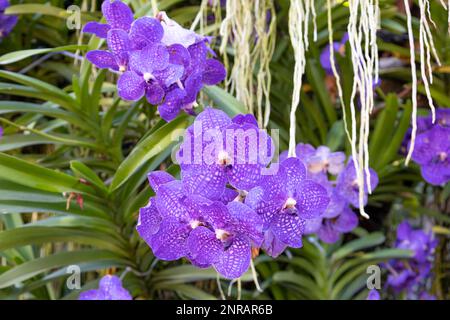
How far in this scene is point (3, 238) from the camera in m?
0.94

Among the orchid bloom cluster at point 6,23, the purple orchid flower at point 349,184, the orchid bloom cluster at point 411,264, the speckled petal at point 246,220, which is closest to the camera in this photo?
the speckled petal at point 246,220

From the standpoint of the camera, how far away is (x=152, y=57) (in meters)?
0.79

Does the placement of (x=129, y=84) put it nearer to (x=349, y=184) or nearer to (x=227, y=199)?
(x=227, y=199)

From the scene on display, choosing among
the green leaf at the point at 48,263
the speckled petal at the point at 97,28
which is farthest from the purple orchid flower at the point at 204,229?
the green leaf at the point at 48,263

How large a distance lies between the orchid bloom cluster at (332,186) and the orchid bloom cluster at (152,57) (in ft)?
1.05

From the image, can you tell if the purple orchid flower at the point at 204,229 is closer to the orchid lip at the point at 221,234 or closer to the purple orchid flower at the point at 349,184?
the orchid lip at the point at 221,234

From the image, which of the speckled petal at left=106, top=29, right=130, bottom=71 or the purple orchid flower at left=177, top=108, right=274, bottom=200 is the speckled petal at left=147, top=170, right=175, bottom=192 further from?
the speckled petal at left=106, top=29, right=130, bottom=71

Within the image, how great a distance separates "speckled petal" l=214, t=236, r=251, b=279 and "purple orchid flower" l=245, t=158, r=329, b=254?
0.03 metres

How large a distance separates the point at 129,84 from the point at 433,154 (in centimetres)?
65

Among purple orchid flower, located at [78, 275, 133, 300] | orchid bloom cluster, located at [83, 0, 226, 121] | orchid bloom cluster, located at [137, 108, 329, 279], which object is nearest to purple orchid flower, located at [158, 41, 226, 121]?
orchid bloom cluster, located at [83, 0, 226, 121]

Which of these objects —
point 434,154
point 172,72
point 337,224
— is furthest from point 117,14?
point 434,154

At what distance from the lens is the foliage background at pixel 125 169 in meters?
0.95

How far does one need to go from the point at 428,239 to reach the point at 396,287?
136 millimetres

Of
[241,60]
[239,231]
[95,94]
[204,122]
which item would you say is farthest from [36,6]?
[239,231]
